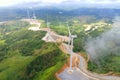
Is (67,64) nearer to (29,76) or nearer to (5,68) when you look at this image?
(29,76)

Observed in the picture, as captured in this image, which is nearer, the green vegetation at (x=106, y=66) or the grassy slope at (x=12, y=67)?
the green vegetation at (x=106, y=66)

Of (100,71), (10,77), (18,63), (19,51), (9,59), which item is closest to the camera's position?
(100,71)

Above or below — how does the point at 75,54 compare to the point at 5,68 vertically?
above

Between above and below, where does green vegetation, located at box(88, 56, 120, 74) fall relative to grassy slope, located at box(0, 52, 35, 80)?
above

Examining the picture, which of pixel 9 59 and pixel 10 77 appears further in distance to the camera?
pixel 9 59

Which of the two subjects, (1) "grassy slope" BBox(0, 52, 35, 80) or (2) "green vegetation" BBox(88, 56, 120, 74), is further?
(1) "grassy slope" BBox(0, 52, 35, 80)

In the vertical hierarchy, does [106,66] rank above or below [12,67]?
above

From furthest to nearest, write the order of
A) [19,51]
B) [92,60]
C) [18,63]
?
1. [19,51]
2. [18,63]
3. [92,60]

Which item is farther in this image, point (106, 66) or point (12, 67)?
point (12, 67)

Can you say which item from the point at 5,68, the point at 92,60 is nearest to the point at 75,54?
the point at 92,60

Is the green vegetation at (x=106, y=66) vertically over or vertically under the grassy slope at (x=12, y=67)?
over

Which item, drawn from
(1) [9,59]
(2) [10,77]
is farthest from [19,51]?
(2) [10,77]
